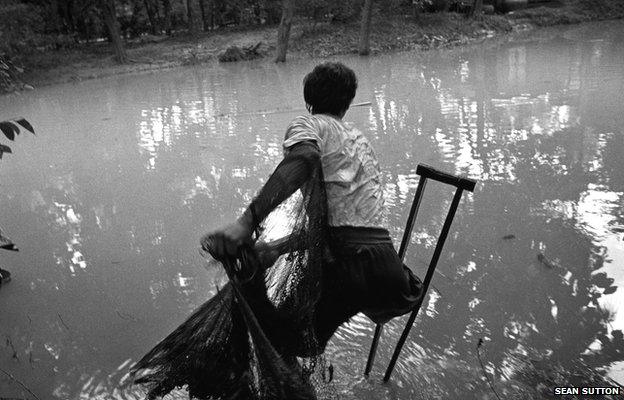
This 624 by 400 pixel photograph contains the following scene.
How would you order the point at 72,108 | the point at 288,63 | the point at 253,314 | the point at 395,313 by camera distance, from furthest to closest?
the point at 288,63
the point at 72,108
the point at 395,313
the point at 253,314

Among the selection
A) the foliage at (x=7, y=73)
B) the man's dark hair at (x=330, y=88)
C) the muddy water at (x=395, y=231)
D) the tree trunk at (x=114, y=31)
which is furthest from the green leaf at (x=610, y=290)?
the tree trunk at (x=114, y=31)

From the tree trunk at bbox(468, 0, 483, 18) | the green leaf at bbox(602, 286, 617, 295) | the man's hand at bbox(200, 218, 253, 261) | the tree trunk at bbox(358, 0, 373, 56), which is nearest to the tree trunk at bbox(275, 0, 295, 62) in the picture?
the tree trunk at bbox(358, 0, 373, 56)

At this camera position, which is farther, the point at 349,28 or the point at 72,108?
the point at 349,28

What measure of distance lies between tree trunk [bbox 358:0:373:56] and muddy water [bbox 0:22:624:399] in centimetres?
920

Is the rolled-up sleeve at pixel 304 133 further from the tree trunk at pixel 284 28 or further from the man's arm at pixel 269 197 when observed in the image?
the tree trunk at pixel 284 28

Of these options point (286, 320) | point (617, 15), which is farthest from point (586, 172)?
point (617, 15)

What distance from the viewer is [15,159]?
7.55 meters

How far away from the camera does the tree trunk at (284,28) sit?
57.5 ft

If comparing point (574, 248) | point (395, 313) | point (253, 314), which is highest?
point (253, 314)

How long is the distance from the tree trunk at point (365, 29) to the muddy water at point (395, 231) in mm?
9195

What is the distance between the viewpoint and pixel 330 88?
1832 mm

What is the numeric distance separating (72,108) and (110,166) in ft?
19.5

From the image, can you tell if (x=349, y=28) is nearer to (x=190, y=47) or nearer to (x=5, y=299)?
(x=190, y=47)

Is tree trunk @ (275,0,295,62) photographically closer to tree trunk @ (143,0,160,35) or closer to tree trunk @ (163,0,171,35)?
tree trunk @ (163,0,171,35)
